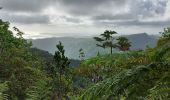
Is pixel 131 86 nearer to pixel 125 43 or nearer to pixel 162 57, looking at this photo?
pixel 162 57

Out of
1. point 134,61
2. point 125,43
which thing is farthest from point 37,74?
point 134,61

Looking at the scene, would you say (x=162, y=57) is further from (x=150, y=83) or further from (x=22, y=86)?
(x=22, y=86)

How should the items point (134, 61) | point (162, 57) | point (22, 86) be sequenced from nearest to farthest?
point (162, 57) < point (134, 61) < point (22, 86)

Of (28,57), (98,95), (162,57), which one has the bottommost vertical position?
(28,57)

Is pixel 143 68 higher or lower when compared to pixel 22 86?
higher

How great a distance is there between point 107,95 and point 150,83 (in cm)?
64

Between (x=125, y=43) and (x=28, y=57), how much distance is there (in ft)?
53.0

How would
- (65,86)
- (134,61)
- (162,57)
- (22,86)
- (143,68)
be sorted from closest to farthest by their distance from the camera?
(143,68) < (162,57) < (134,61) < (22,86) < (65,86)

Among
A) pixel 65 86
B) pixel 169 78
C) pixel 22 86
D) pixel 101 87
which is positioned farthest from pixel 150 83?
pixel 65 86

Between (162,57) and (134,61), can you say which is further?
(134,61)

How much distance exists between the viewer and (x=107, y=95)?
3.25 metres

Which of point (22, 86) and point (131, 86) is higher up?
point (131, 86)

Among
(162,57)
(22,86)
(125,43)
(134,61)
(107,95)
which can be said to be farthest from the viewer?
(125,43)

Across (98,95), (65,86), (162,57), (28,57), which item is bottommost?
(65,86)
